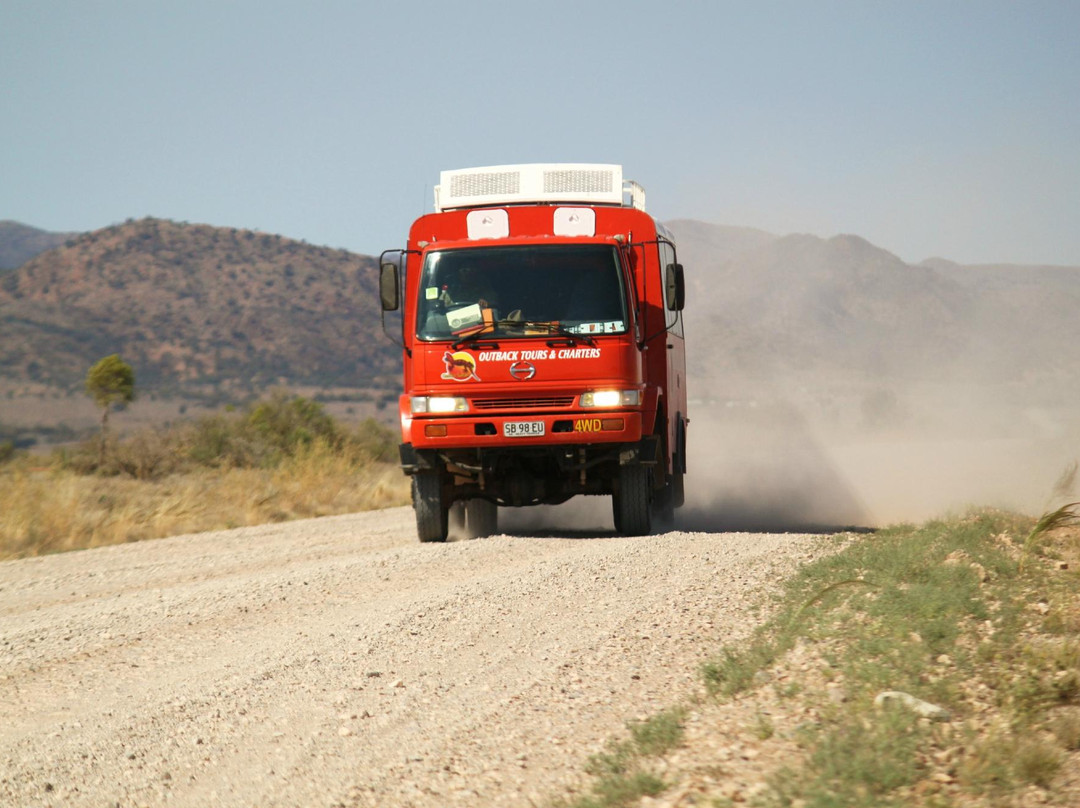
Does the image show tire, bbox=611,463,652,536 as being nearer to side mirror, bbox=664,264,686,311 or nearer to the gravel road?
the gravel road

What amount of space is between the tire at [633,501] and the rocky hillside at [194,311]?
80.8 m

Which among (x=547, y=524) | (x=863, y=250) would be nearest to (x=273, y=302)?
(x=863, y=250)

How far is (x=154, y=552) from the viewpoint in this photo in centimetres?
1308

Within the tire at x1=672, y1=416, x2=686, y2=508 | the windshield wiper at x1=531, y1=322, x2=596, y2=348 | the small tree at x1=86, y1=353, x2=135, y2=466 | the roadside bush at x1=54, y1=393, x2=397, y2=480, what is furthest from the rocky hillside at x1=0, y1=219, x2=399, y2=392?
the windshield wiper at x1=531, y1=322, x2=596, y2=348

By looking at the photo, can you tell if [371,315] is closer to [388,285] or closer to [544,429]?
[388,285]

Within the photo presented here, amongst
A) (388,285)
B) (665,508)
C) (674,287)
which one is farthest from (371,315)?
(674,287)

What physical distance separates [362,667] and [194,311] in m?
104

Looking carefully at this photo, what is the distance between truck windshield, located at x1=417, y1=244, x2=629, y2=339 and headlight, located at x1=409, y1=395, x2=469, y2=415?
57 centimetres

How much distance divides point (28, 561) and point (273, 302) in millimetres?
98606

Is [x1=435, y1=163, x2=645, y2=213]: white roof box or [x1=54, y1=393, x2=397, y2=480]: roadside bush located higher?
[x1=435, y1=163, x2=645, y2=213]: white roof box

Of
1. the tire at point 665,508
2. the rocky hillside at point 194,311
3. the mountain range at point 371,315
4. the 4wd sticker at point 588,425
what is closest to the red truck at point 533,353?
the 4wd sticker at point 588,425

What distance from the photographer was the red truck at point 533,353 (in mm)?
11000

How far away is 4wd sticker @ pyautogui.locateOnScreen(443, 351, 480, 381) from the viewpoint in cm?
1098

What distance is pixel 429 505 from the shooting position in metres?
11.9
